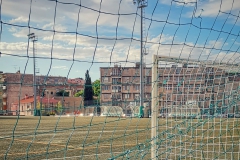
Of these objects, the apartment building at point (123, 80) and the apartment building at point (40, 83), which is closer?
the apartment building at point (40, 83)

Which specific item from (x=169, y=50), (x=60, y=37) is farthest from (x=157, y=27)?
(x=60, y=37)

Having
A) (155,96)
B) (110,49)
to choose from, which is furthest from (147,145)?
(110,49)

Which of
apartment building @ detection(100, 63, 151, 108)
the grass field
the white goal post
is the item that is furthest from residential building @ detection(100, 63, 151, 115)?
the grass field

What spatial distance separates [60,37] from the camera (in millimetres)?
3490

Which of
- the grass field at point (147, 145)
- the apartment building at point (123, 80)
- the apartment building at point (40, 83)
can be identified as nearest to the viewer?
the apartment building at point (40, 83)

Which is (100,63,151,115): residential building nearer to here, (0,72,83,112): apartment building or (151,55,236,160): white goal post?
(151,55,236,160): white goal post

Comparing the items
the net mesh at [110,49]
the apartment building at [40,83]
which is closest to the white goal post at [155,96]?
the net mesh at [110,49]

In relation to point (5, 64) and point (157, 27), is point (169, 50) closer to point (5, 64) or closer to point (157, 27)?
point (157, 27)

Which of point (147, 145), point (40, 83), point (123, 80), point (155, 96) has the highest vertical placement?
point (123, 80)

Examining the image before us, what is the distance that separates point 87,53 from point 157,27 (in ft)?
3.83

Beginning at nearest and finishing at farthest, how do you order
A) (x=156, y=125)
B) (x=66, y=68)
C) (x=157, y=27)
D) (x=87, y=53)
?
(x=66, y=68)
(x=87, y=53)
(x=156, y=125)
(x=157, y=27)

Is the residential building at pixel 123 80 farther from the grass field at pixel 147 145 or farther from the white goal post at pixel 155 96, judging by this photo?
the grass field at pixel 147 145

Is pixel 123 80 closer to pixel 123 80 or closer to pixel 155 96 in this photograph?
pixel 123 80

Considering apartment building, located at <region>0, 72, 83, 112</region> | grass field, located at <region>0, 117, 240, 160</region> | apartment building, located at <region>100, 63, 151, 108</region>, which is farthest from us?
grass field, located at <region>0, 117, 240, 160</region>
